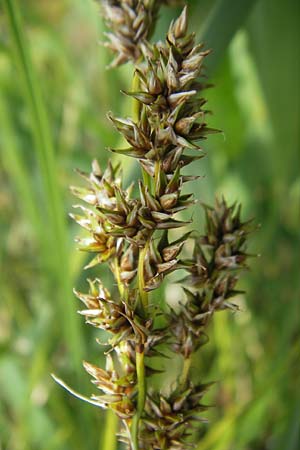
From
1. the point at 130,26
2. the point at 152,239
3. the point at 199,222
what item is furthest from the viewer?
the point at 199,222

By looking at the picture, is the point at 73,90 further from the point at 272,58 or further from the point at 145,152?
the point at 145,152

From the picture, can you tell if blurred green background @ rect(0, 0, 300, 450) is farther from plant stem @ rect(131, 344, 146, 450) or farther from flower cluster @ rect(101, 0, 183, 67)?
plant stem @ rect(131, 344, 146, 450)

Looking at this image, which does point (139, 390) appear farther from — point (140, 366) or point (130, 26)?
point (130, 26)

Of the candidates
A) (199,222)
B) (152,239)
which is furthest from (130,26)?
(199,222)

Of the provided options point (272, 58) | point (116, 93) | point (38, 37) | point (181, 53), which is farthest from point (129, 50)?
point (38, 37)

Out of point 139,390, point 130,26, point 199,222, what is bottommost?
point 139,390

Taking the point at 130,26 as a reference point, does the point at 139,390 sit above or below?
below

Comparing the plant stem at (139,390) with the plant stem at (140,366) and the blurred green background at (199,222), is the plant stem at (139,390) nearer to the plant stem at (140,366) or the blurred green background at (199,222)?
the plant stem at (140,366)
